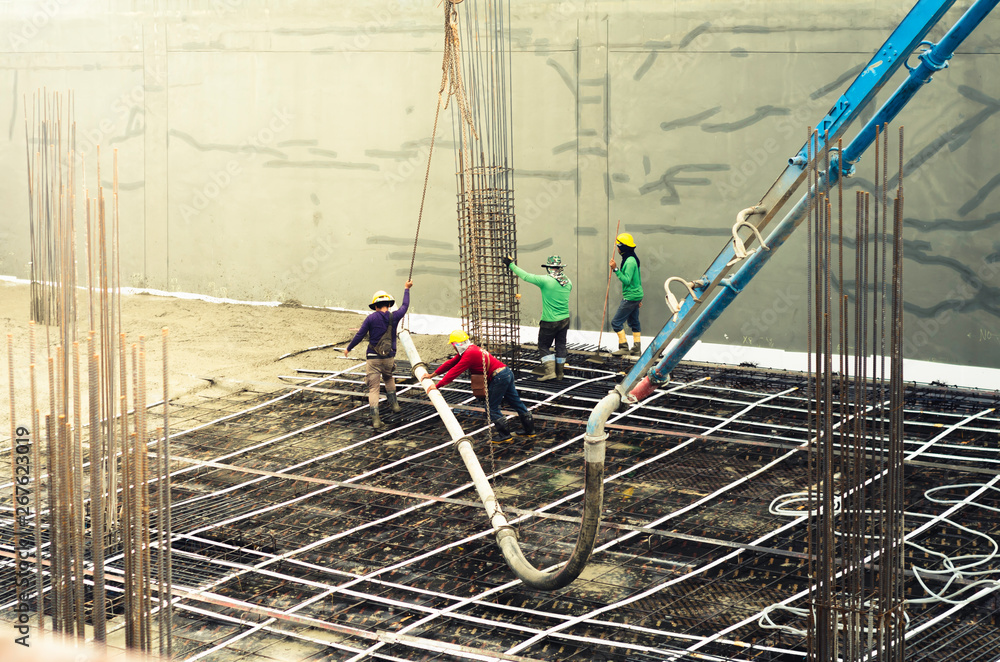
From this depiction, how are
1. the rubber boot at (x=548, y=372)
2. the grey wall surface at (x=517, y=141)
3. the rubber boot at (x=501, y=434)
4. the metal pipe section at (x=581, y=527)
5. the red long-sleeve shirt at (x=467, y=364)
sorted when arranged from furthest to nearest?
1. the grey wall surface at (x=517, y=141)
2. the rubber boot at (x=548, y=372)
3. the rubber boot at (x=501, y=434)
4. the red long-sleeve shirt at (x=467, y=364)
5. the metal pipe section at (x=581, y=527)

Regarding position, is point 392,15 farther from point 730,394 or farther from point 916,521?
point 916,521

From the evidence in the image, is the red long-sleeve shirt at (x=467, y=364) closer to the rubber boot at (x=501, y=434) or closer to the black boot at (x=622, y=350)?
the rubber boot at (x=501, y=434)

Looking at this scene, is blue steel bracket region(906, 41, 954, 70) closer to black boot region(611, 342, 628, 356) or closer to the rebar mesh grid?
the rebar mesh grid

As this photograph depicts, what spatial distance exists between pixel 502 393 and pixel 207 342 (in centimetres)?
547

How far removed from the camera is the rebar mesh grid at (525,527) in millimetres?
6363

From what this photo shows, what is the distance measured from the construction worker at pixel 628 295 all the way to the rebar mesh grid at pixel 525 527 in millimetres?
1293

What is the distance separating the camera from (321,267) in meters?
15.4

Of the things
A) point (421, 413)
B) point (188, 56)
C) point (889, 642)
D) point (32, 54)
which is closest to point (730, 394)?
point (421, 413)

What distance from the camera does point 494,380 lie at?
978 centimetres

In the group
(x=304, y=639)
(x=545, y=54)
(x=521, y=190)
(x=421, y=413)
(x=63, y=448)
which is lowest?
(x=304, y=639)

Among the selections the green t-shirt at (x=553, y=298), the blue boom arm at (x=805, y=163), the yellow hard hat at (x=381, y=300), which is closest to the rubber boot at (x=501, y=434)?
the yellow hard hat at (x=381, y=300)

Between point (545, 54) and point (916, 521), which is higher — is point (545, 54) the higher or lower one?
the higher one

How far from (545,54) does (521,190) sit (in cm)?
173

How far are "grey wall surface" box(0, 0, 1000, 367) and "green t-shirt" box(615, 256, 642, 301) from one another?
0.92 metres
